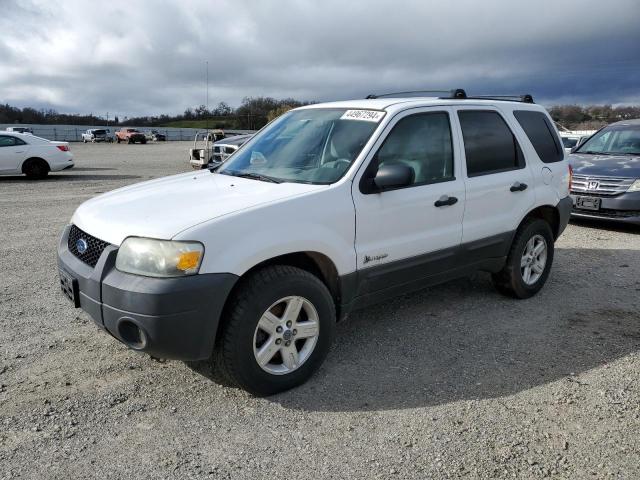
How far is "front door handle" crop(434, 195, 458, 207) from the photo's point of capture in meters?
4.12

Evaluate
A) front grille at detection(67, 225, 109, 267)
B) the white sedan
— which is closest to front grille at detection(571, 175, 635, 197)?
front grille at detection(67, 225, 109, 267)

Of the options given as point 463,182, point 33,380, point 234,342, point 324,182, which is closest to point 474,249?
point 463,182

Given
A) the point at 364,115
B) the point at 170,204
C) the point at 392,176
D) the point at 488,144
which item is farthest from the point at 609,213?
the point at 170,204

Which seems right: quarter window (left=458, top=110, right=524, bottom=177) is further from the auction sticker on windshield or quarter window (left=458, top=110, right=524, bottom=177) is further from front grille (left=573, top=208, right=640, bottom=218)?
front grille (left=573, top=208, right=640, bottom=218)

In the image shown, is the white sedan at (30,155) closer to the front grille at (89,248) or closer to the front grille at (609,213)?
the front grille at (89,248)

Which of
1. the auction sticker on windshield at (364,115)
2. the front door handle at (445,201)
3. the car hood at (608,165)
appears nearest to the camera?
the auction sticker on windshield at (364,115)

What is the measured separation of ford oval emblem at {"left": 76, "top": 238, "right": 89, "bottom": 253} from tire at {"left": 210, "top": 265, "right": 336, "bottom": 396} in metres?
1.05

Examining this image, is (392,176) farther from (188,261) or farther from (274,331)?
(188,261)

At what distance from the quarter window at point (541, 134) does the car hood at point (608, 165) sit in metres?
3.68

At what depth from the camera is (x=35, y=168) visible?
1594cm

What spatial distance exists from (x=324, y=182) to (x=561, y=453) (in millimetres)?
2115

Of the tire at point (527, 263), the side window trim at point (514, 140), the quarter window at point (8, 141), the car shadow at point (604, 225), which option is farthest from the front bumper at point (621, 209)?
the quarter window at point (8, 141)

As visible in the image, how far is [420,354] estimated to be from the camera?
403cm

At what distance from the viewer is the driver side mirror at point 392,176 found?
3.61m
